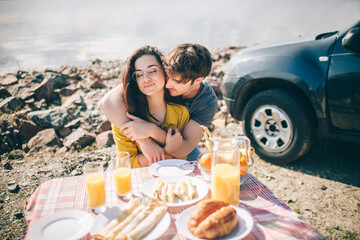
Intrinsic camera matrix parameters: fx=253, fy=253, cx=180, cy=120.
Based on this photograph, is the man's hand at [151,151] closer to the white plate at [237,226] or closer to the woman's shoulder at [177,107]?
the woman's shoulder at [177,107]

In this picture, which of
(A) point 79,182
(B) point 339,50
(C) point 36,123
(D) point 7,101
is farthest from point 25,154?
(B) point 339,50

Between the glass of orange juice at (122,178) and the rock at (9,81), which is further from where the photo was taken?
the rock at (9,81)

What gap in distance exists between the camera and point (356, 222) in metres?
2.52

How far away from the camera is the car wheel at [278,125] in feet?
10.6

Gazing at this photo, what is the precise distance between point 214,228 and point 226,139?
45 centimetres

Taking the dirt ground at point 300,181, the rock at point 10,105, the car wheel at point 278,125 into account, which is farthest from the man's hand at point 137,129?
the rock at point 10,105

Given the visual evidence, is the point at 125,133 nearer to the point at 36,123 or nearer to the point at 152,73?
the point at 152,73

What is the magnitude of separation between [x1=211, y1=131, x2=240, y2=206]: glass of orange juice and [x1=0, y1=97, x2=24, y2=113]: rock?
19.0 feet

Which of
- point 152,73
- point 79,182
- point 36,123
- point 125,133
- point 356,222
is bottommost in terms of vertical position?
point 356,222

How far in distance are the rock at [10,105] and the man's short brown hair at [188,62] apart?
4987mm

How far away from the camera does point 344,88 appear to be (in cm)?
280

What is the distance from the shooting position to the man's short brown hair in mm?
2146

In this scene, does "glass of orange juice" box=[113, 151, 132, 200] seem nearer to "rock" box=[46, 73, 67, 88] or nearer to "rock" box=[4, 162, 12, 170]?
"rock" box=[4, 162, 12, 170]

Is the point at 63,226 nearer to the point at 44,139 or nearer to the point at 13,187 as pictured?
the point at 13,187
